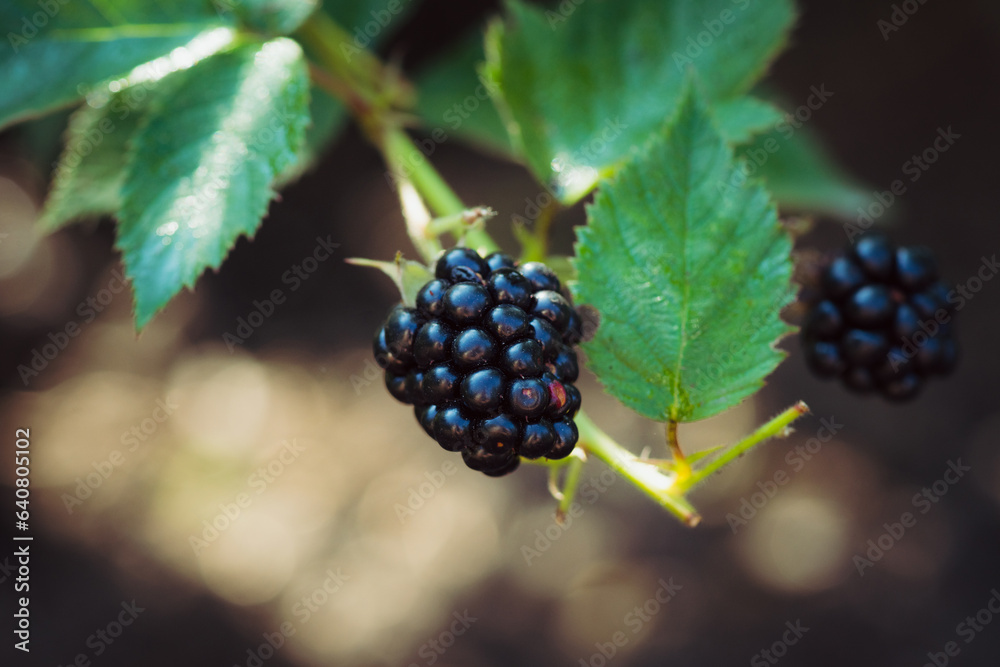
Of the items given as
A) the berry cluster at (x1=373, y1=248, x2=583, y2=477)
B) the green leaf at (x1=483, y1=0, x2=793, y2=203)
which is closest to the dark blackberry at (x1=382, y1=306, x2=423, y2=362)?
the berry cluster at (x1=373, y1=248, x2=583, y2=477)

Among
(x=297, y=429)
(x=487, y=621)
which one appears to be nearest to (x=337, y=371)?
(x=297, y=429)

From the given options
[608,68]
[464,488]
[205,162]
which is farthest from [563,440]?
[464,488]

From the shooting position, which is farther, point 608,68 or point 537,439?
point 608,68

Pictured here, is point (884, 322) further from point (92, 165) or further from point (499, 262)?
point (92, 165)

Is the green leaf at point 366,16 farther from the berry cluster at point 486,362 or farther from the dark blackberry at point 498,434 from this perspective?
the dark blackberry at point 498,434

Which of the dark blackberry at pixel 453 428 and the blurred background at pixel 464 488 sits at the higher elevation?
the dark blackberry at pixel 453 428

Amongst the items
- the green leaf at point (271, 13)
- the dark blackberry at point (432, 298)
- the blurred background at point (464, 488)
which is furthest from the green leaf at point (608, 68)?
the blurred background at point (464, 488)
